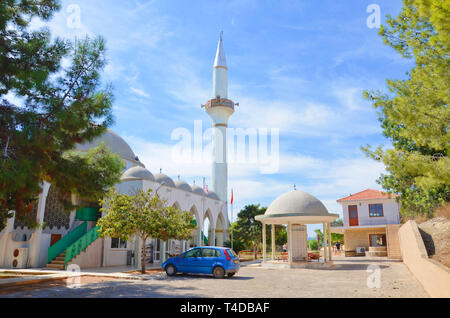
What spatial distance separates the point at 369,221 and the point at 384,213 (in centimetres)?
168

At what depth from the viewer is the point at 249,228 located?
33219 millimetres

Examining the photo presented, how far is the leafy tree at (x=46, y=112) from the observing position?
33.2 ft

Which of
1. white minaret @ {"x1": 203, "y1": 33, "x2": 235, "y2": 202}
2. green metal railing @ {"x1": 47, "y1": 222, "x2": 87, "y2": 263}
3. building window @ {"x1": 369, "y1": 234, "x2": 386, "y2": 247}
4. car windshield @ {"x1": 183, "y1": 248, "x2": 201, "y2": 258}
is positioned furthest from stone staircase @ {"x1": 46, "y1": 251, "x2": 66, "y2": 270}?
building window @ {"x1": 369, "y1": 234, "x2": 386, "y2": 247}

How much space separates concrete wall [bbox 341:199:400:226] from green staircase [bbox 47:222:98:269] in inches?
1055

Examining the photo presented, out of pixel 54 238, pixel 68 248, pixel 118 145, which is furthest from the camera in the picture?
pixel 118 145

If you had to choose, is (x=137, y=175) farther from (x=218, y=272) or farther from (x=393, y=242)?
(x=393, y=242)

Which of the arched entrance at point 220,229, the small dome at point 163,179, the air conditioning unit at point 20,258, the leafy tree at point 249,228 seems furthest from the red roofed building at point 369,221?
the air conditioning unit at point 20,258

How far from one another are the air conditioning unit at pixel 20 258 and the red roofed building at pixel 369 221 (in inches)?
1161

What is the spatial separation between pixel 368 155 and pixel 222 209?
2781cm

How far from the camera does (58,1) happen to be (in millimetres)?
12273

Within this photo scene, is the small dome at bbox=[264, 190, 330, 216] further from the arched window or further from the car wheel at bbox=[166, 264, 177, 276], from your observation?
the arched window

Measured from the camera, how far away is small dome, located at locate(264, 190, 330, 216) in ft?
67.6

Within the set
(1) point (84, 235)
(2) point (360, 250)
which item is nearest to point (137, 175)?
(1) point (84, 235)
